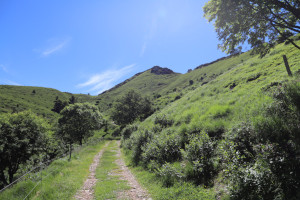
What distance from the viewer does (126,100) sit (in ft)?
221

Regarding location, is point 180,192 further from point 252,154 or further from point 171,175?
point 252,154

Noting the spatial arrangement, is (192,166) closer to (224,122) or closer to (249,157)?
(249,157)

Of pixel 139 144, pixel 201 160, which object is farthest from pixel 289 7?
pixel 139 144

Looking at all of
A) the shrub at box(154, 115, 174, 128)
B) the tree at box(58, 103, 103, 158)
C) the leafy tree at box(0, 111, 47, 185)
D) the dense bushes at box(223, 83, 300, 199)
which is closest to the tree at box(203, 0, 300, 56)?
the dense bushes at box(223, 83, 300, 199)

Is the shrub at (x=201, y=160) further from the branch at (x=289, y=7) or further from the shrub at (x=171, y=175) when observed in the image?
the branch at (x=289, y=7)

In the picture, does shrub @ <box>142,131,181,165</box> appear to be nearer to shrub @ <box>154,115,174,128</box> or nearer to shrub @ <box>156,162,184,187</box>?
shrub @ <box>156,162,184,187</box>

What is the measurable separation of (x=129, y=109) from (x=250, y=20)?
5944 cm

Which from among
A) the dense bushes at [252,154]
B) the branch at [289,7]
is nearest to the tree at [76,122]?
the dense bushes at [252,154]

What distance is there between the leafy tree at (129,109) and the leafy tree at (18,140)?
38.4 m

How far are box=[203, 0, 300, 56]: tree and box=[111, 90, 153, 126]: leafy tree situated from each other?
5767 centimetres

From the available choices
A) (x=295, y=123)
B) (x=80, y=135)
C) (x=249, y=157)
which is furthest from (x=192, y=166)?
(x=80, y=135)

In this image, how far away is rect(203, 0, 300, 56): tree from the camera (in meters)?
7.59

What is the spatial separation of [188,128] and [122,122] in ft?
181

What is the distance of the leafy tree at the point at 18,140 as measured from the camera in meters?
21.4
